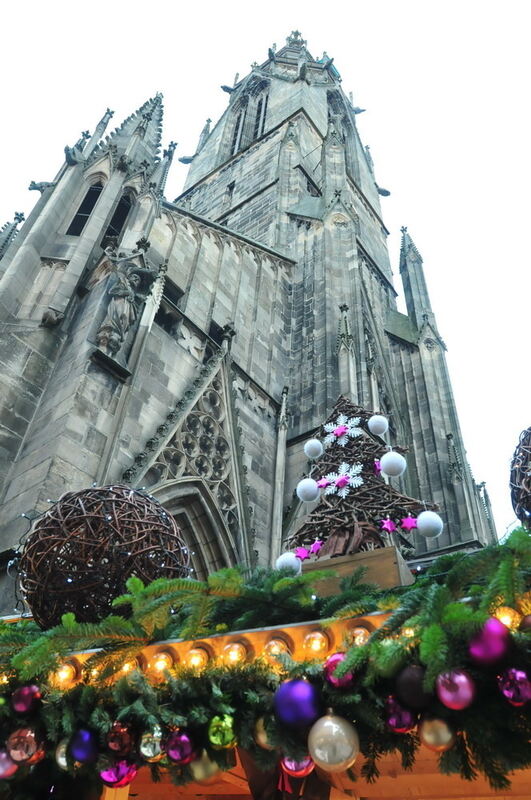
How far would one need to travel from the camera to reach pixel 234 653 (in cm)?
259

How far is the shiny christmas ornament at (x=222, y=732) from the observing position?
2373 millimetres

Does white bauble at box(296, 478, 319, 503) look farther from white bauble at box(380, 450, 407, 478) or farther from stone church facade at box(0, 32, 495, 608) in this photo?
stone church facade at box(0, 32, 495, 608)

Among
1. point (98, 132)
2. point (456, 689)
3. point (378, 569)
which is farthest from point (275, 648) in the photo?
point (98, 132)

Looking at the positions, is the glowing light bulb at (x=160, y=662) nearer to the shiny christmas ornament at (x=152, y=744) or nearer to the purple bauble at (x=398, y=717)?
the shiny christmas ornament at (x=152, y=744)

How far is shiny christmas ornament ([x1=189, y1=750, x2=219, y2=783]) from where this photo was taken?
2.40 metres

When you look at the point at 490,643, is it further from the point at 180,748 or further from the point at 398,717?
the point at 180,748

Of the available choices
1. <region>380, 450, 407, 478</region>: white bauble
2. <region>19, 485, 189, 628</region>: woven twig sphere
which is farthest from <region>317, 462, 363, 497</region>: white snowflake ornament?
<region>19, 485, 189, 628</region>: woven twig sphere

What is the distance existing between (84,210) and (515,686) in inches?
455

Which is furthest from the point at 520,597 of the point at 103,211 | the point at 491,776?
the point at 103,211

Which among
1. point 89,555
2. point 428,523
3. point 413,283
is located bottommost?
point 89,555

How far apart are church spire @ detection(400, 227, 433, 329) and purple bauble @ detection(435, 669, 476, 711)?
678 inches

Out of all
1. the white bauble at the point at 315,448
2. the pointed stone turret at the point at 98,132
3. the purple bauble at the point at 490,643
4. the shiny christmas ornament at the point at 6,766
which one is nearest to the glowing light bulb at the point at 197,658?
the shiny christmas ornament at the point at 6,766

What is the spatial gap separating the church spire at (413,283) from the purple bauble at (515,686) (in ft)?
56.4

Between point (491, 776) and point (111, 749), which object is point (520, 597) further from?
point (111, 749)
